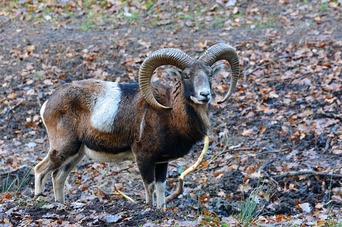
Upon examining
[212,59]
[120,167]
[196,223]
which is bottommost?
[120,167]

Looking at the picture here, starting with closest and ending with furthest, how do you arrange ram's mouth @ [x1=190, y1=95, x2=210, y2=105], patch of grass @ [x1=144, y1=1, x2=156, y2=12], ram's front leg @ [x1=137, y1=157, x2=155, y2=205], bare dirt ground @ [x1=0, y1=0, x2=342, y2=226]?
bare dirt ground @ [x1=0, y1=0, x2=342, y2=226], ram's mouth @ [x1=190, y1=95, x2=210, y2=105], ram's front leg @ [x1=137, y1=157, x2=155, y2=205], patch of grass @ [x1=144, y1=1, x2=156, y2=12]

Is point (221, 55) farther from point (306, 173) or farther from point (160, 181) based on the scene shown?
point (306, 173)

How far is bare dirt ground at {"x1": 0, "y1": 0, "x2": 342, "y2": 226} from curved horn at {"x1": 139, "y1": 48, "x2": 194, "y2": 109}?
158 centimetres

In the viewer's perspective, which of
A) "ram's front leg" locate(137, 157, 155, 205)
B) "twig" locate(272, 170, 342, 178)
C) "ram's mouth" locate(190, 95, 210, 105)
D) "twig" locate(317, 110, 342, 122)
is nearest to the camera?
"ram's mouth" locate(190, 95, 210, 105)

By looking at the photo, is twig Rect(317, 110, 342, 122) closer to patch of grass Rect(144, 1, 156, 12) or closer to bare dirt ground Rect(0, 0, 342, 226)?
bare dirt ground Rect(0, 0, 342, 226)

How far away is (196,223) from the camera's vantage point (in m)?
7.45

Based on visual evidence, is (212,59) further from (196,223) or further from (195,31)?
(195,31)

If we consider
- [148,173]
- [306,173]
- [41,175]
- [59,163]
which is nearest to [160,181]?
[148,173]

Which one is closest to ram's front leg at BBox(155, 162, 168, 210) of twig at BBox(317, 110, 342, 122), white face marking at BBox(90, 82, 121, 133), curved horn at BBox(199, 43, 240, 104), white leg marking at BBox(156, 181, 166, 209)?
white leg marking at BBox(156, 181, 166, 209)

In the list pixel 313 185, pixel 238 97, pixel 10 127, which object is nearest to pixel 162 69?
pixel 238 97

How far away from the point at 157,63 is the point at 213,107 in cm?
392

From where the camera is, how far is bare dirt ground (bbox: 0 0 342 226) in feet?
30.1

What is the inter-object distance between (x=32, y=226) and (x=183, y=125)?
123 inches

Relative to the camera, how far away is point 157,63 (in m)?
10.1
